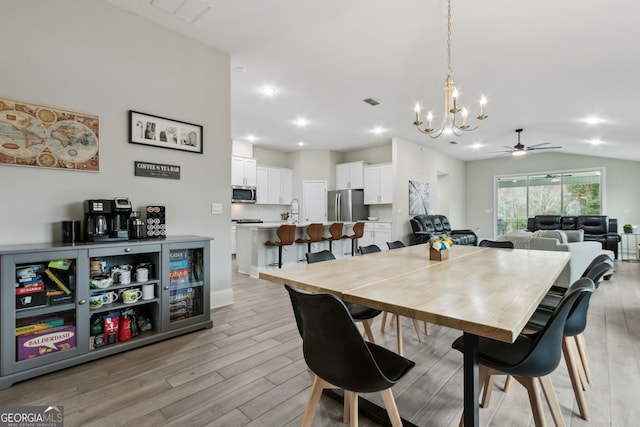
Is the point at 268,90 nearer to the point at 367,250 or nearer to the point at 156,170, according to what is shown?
the point at 156,170

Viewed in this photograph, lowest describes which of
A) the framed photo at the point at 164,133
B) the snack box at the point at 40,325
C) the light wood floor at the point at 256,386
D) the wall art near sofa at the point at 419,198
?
the light wood floor at the point at 256,386

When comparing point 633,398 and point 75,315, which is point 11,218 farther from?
point 633,398

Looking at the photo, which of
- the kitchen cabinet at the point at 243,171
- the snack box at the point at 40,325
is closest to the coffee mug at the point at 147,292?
the snack box at the point at 40,325

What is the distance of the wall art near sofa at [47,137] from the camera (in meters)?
2.21

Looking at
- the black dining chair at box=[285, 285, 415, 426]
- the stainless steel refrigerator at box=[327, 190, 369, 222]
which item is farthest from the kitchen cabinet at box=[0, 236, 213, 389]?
the stainless steel refrigerator at box=[327, 190, 369, 222]

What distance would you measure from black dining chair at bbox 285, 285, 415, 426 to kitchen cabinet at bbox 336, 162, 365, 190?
267 inches

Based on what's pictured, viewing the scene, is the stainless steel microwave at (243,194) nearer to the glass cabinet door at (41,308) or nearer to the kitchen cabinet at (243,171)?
the kitchen cabinet at (243,171)

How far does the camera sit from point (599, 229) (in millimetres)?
7160

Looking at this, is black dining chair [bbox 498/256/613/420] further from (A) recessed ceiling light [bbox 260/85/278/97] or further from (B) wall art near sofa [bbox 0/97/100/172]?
(A) recessed ceiling light [bbox 260/85/278/97]

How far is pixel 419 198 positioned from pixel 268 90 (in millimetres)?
5018

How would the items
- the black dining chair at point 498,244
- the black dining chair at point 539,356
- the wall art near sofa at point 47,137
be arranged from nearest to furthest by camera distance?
the black dining chair at point 539,356, the wall art near sofa at point 47,137, the black dining chair at point 498,244

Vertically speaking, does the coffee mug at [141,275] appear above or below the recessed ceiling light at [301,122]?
below

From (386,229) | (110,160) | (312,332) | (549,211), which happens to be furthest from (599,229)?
(110,160)

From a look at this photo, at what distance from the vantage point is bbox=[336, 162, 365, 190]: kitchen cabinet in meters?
7.84
